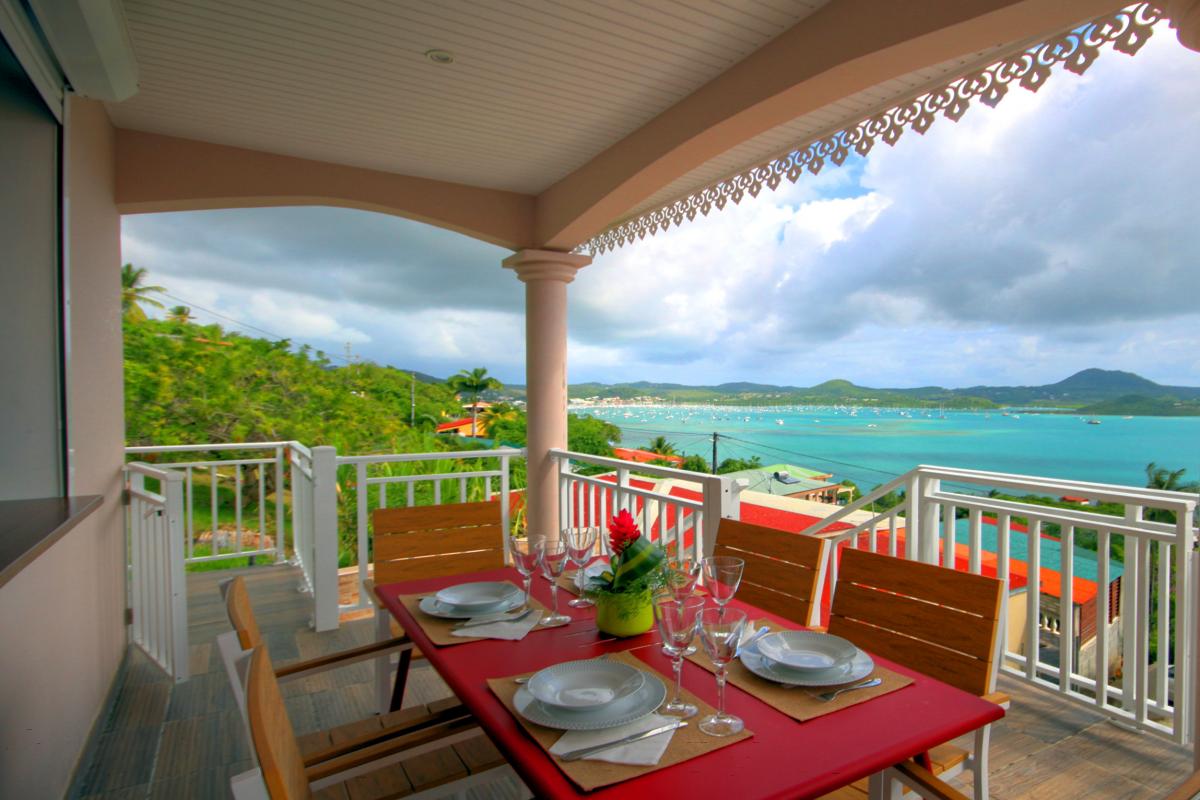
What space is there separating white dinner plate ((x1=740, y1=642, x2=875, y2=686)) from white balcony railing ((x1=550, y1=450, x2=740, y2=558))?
1.02 meters

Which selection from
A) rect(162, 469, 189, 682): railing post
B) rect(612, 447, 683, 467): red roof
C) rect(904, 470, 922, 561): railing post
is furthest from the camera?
rect(612, 447, 683, 467): red roof

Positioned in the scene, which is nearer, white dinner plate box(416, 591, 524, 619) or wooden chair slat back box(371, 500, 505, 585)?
white dinner plate box(416, 591, 524, 619)

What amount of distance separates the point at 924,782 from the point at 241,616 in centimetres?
132

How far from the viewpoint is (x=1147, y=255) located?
34.5ft

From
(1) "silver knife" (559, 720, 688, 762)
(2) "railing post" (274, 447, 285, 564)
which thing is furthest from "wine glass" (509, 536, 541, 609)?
(2) "railing post" (274, 447, 285, 564)

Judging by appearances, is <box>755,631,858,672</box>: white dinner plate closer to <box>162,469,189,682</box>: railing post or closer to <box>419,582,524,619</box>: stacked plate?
<box>419,582,524,619</box>: stacked plate

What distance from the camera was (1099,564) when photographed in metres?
2.64

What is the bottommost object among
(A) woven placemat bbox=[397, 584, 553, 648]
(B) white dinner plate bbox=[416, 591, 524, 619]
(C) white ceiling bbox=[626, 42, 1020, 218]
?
(A) woven placemat bbox=[397, 584, 553, 648]

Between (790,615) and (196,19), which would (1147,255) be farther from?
(196,19)

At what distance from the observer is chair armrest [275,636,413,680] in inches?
64.3

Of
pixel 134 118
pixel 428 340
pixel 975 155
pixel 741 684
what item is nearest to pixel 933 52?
pixel 741 684

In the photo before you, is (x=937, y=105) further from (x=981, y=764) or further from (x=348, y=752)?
(x=348, y=752)

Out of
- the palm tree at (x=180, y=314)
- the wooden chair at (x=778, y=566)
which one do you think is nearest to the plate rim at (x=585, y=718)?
the wooden chair at (x=778, y=566)

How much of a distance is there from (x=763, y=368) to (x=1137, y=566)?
2257cm
